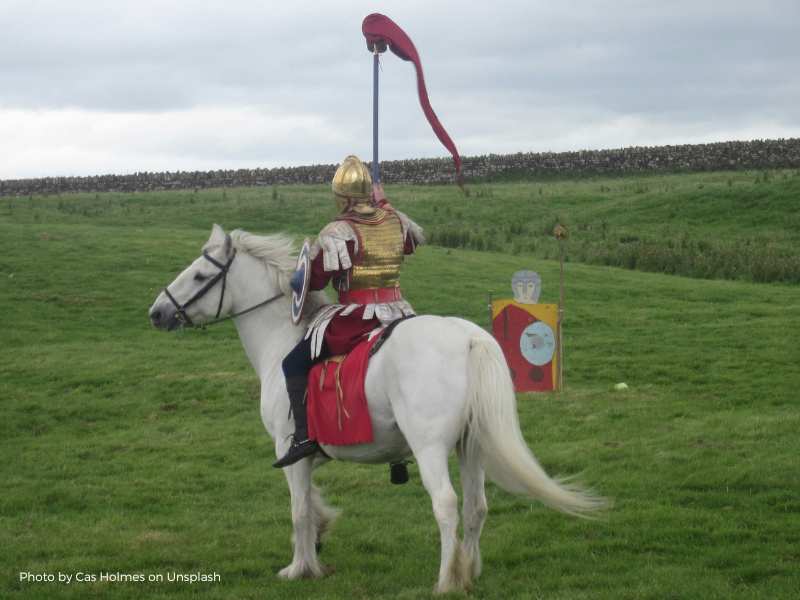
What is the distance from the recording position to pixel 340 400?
706 cm

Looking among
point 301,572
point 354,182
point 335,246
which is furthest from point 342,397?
point 354,182

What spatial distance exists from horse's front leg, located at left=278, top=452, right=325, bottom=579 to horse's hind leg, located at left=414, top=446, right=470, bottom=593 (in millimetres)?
Result: 1290

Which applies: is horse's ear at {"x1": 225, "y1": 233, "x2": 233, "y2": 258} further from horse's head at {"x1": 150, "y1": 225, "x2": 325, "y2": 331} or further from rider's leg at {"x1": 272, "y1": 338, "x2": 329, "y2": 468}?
rider's leg at {"x1": 272, "y1": 338, "x2": 329, "y2": 468}

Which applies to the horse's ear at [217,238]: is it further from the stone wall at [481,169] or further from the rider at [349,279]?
the stone wall at [481,169]

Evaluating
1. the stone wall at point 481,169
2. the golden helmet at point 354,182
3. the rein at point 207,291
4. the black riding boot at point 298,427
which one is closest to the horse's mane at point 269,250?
the rein at point 207,291

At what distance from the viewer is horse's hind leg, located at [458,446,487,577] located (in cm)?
690

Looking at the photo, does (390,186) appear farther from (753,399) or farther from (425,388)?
(425,388)

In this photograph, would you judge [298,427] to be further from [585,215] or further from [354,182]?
[585,215]

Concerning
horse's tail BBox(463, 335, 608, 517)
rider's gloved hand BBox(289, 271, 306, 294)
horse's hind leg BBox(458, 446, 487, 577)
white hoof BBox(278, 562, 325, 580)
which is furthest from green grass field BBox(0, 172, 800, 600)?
rider's gloved hand BBox(289, 271, 306, 294)

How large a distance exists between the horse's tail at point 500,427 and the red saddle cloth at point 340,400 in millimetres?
779

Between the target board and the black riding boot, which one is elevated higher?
the black riding boot

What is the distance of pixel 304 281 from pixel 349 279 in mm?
324

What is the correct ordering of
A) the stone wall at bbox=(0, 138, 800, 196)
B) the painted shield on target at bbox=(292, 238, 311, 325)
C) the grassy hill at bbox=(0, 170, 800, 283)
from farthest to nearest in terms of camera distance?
the stone wall at bbox=(0, 138, 800, 196), the grassy hill at bbox=(0, 170, 800, 283), the painted shield on target at bbox=(292, 238, 311, 325)

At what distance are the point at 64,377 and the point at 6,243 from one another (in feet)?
38.7
